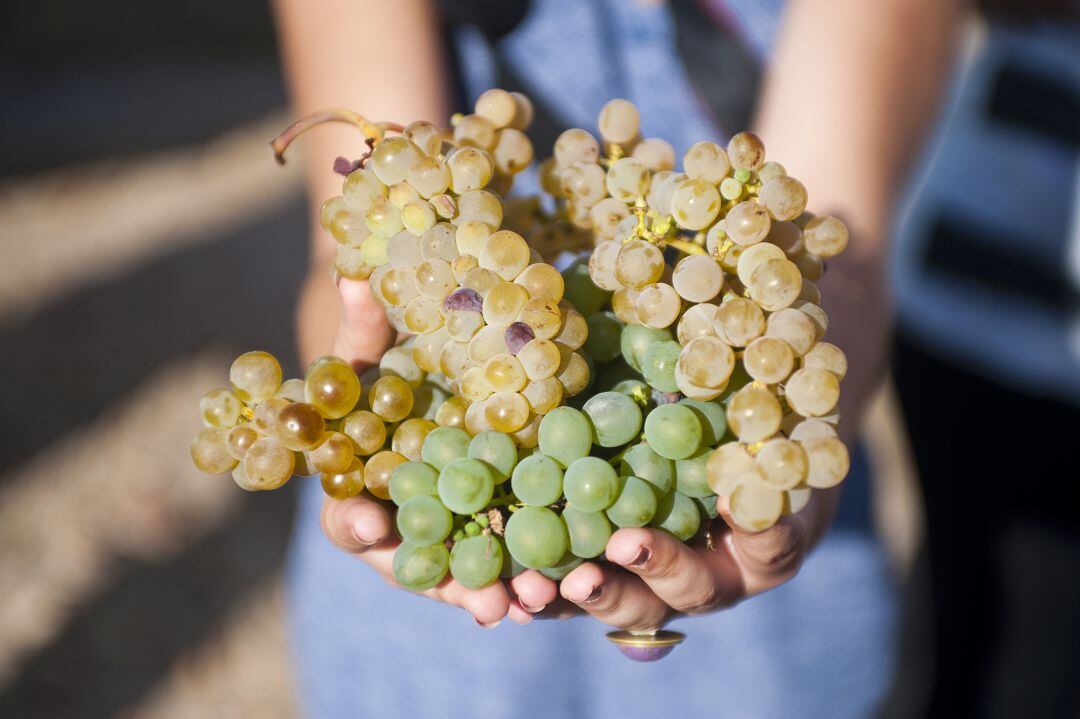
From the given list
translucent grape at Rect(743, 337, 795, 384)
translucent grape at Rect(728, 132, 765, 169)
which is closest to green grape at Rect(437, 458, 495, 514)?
translucent grape at Rect(743, 337, 795, 384)

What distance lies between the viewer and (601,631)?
1.29m

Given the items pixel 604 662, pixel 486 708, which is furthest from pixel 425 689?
pixel 604 662

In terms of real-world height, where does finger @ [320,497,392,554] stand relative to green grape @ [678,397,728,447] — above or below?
below

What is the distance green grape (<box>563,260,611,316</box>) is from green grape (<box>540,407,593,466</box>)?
0.13 m

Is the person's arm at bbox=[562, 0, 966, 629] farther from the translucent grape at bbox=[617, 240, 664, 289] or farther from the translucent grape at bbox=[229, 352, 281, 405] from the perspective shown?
the translucent grape at bbox=[229, 352, 281, 405]

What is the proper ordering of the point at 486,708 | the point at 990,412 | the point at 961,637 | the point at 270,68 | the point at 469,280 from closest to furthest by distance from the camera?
the point at 469,280 < the point at 486,708 < the point at 990,412 < the point at 961,637 < the point at 270,68

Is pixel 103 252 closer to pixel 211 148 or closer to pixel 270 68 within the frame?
pixel 211 148

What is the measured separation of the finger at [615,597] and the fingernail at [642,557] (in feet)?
0.12

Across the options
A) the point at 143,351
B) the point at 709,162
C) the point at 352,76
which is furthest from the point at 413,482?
the point at 143,351

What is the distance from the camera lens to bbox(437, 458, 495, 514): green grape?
0.64m

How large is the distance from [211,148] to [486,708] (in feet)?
10.2

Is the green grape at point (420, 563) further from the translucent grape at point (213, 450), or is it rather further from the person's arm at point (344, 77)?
the person's arm at point (344, 77)

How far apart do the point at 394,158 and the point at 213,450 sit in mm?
286

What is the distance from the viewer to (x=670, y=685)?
132cm
